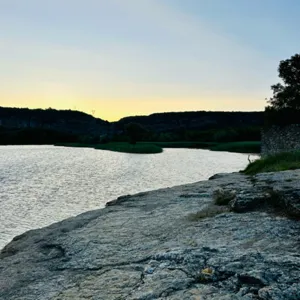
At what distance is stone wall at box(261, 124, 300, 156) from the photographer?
3497 centimetres

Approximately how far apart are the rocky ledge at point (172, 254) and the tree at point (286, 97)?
42464mm

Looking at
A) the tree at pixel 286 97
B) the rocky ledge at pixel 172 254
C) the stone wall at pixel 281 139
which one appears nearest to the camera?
the rocky ledge at pixel 172 254

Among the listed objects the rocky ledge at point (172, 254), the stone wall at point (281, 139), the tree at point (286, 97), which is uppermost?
the tree at point (286, 97)

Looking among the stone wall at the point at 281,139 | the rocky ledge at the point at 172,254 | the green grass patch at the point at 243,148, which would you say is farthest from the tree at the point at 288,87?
the green grass patch at the point at 243,148

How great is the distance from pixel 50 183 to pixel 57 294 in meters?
26.8

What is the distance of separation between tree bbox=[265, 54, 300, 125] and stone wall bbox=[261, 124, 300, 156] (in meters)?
5.34

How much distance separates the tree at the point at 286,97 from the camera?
5266 centimetres

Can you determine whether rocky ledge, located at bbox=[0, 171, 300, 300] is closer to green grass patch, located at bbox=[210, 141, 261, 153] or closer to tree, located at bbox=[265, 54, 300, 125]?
tree, located at bbox=[265, 54, 300, 125]

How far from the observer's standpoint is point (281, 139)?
129 feet

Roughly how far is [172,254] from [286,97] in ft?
163

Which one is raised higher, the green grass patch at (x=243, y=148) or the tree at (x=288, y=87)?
the tree at (x=288, y=87)

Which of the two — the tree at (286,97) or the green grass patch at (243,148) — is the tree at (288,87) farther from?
the green grass patch at (243,148)

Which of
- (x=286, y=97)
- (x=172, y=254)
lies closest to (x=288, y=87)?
(x=286, y=97)

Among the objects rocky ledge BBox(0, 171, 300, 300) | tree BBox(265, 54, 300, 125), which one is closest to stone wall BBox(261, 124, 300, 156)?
A: tree BBox(265, 54, 300, 125)
